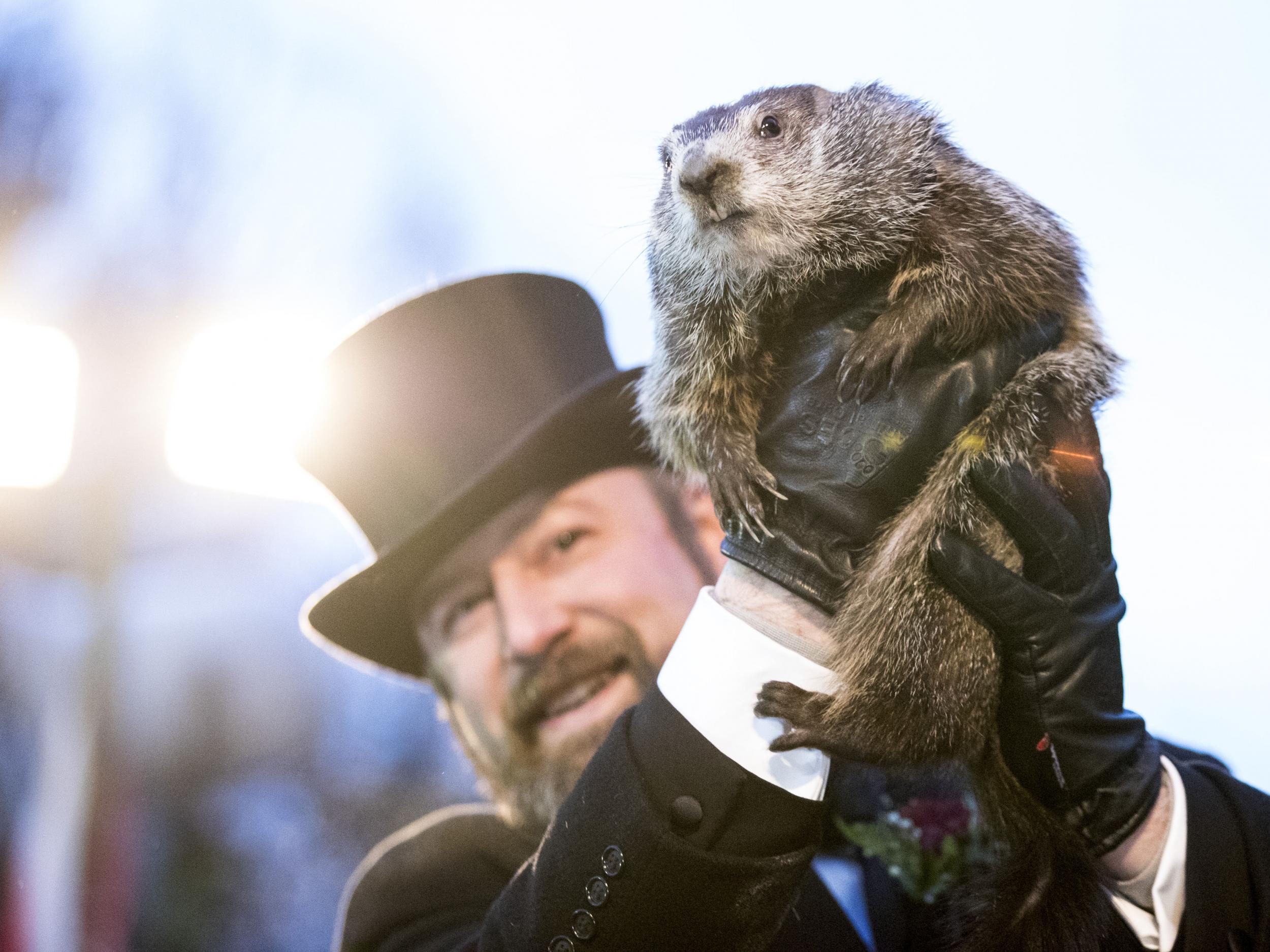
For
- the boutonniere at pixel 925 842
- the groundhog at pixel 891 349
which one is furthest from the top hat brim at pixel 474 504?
the boutonniere at pixel 925 842

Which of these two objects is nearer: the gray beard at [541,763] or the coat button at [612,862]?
the coat button at [612,862]

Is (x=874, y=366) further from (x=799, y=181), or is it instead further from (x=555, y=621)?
(x=555, y=621)

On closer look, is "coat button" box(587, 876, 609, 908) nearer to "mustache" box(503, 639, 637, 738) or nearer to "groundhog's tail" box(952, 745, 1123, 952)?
"groundhog's tail" box(952, 745, 1123, 952)

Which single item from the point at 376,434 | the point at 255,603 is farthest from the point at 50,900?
the point at 376,434

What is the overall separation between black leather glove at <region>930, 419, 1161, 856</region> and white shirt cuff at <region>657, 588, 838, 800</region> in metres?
0.34

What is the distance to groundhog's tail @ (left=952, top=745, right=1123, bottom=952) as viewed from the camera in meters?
1.36

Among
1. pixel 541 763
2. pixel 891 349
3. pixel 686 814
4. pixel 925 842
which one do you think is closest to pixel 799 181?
pixel 891 349

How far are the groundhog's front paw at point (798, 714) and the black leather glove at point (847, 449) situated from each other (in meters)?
0.20

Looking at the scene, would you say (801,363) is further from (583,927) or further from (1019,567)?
(583,927)

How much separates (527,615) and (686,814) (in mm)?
1121

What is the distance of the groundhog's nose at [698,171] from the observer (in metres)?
1.48

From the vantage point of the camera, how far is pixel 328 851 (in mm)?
2984

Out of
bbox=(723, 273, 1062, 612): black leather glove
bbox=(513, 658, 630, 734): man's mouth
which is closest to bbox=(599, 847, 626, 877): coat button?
bbox=(723, 273, 1062, 612): black leather glove

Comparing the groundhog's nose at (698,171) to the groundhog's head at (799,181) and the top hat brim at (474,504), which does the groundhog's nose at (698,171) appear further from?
the top hat brim at (474,504)
